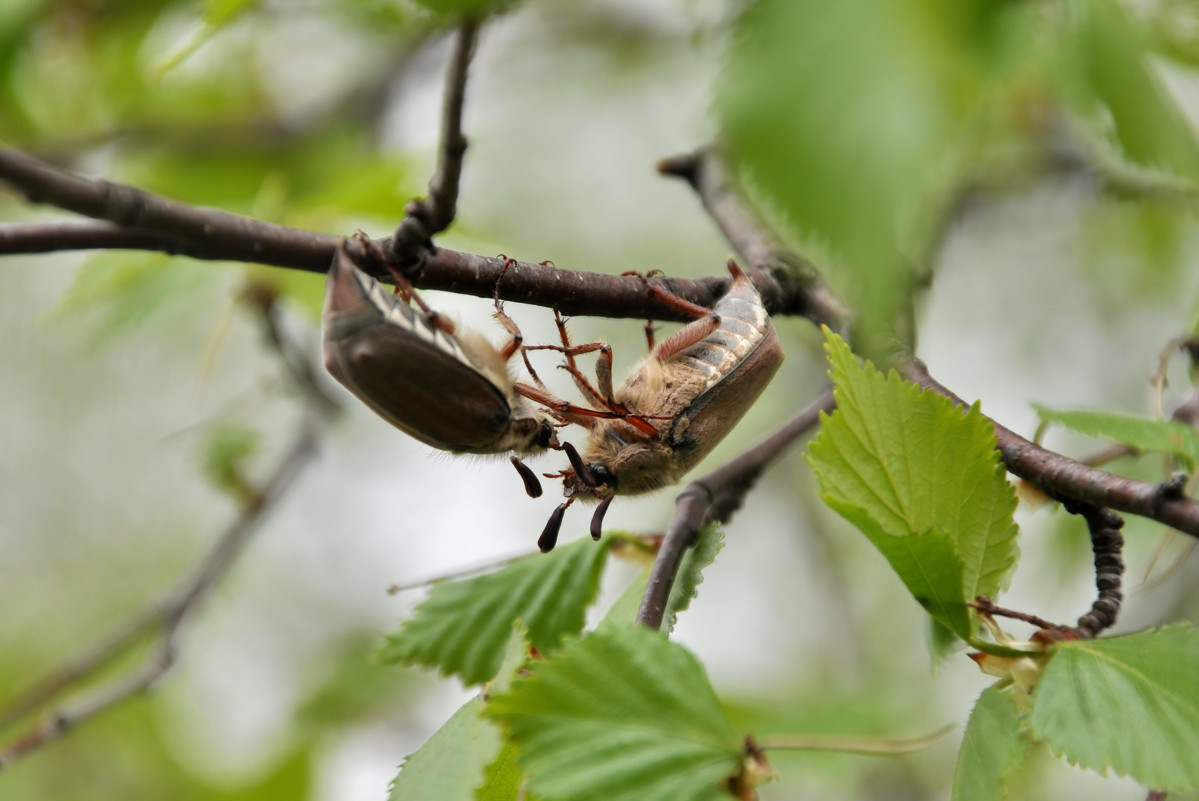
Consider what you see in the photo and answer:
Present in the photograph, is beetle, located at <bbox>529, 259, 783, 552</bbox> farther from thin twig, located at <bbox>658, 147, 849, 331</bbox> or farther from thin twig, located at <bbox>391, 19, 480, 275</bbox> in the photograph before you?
thin twig, located at <bbox>391, 19, 480, 275</bbox>

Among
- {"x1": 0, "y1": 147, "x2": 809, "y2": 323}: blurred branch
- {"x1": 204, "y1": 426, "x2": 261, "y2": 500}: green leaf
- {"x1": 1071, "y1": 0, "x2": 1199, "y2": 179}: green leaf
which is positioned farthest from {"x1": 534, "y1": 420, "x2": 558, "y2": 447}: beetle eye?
→ {"x1": 204, "y1": 426, "x2": 261, "y2": 500}: green leaf

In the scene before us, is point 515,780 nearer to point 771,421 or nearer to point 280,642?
point 771,421

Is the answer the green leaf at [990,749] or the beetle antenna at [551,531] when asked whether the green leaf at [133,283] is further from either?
the green leaf at [990,749]

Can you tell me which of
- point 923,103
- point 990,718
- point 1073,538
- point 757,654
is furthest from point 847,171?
point 757,654

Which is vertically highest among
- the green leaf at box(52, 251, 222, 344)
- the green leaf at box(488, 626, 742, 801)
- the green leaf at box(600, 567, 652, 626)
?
the green leaf at box(52, 251, 222, 344)

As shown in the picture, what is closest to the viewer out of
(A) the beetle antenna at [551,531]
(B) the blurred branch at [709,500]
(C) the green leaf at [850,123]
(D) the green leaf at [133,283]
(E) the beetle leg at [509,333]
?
(C) the green leaf at [850,123]

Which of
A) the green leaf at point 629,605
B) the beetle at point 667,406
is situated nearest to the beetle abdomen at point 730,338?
the beetle at point 667,406
